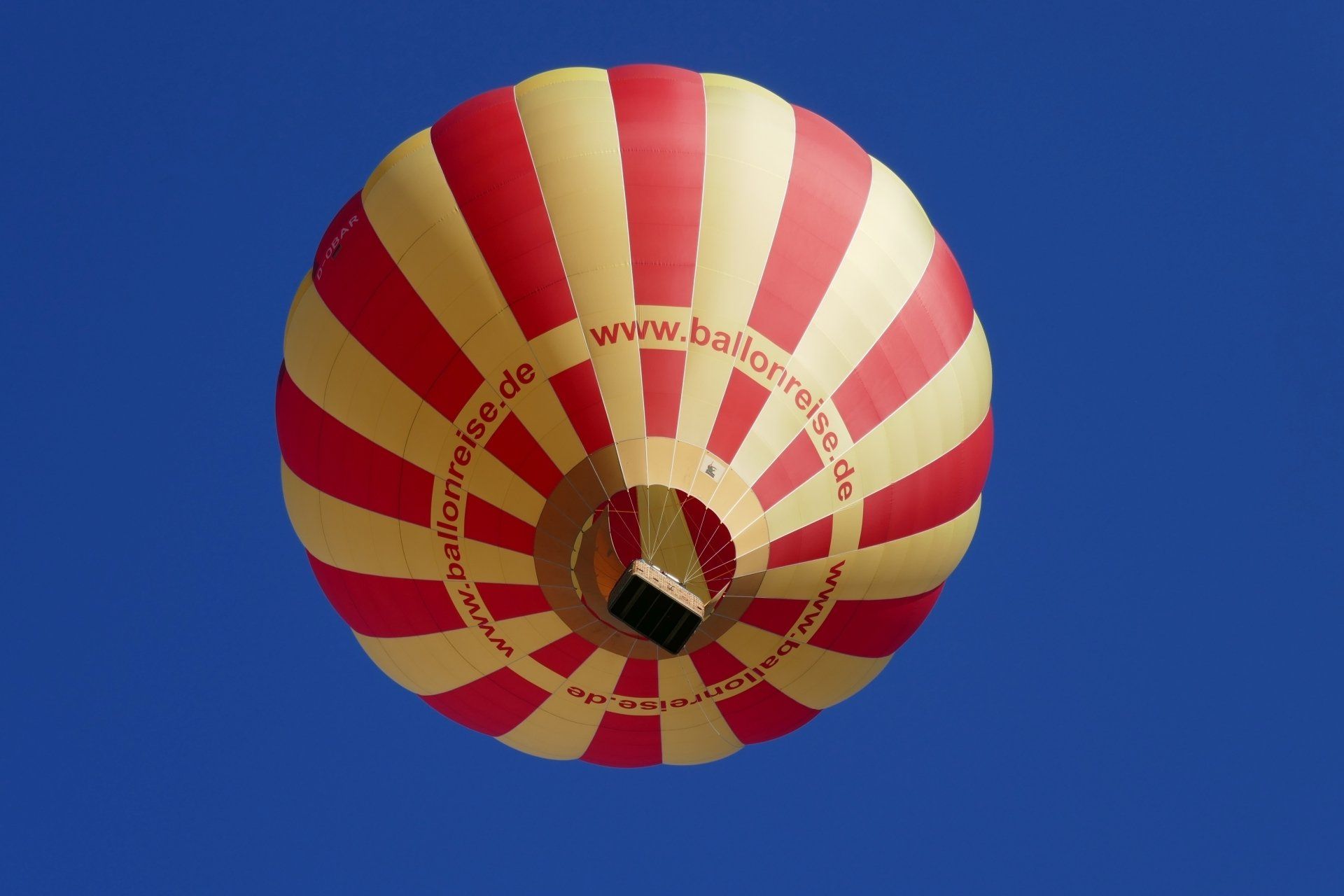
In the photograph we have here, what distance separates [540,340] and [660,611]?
7.92 ft

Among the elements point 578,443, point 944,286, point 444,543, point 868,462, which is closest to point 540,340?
point 578,443

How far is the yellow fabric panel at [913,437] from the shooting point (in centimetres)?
1659

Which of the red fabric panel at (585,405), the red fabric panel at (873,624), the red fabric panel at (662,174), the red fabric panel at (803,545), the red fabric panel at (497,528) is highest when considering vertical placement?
the red fabric panel at (662,174)

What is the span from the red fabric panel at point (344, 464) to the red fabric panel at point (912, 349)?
3614 millimetres

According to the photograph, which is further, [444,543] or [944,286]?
[944,286]

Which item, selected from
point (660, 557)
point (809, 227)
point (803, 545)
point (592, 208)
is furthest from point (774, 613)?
point (592, 208)

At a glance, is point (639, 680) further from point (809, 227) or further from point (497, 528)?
point (809, 227)

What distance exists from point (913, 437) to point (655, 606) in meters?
3.13

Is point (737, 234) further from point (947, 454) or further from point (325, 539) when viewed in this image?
point (325, 539)

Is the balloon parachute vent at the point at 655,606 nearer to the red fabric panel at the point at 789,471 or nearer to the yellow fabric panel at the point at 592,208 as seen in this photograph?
the red fabric panel at the point at 789,471

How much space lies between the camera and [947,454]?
1819 cm

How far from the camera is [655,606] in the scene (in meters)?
15.9

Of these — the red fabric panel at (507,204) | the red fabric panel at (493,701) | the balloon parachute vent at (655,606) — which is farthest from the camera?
the red fabric panel at (493,701)

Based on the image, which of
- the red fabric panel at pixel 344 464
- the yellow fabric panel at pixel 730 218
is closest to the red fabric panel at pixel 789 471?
the yellow fabric panel at pixel 730 218
